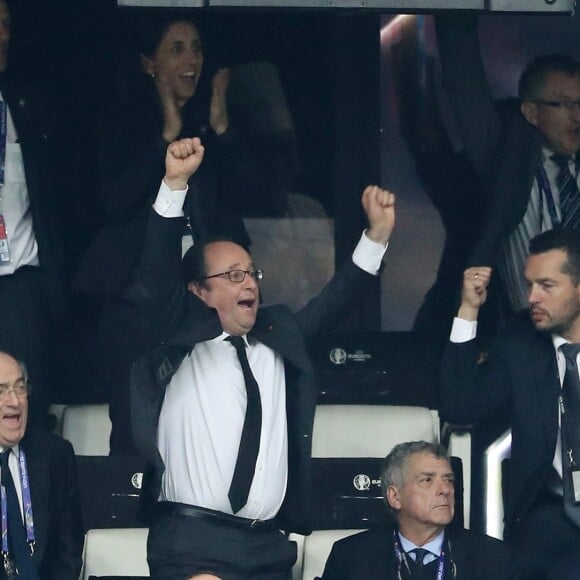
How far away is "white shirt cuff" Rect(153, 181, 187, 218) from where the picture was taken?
267 inches

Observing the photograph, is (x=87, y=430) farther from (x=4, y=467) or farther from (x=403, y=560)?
(x=403, y=560)

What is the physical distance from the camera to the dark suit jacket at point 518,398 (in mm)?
7059

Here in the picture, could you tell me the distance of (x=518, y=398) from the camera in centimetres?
714

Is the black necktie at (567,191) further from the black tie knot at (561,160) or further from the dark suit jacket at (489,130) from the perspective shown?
the dark suit jacket at (489,130)

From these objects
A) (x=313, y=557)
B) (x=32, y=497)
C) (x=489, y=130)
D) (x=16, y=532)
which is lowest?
(x=313, y=557)

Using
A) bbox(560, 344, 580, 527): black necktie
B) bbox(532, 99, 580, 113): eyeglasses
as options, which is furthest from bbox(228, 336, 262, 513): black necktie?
bbox(532, 99, 580, 113): eyeglasses

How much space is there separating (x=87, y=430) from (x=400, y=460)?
4.55 ft

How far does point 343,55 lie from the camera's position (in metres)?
8.66

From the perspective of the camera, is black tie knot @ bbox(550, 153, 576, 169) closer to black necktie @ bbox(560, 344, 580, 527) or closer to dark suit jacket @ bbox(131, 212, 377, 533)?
black necktie @ bbox(560, 344, 580, 527)

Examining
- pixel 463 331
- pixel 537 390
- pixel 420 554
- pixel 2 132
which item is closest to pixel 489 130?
pixel 463 331

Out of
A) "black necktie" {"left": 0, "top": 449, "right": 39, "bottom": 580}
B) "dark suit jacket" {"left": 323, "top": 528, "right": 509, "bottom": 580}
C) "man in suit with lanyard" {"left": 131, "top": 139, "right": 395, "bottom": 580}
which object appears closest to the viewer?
"black necktie" {"left": 0, "top": 449, "right": 39, "bottom": 580}

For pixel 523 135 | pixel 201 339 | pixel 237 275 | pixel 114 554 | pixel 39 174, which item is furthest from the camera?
pixel 523 135

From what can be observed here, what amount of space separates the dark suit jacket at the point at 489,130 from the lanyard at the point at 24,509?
6.66ft

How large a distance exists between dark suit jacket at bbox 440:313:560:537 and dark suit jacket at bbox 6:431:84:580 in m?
1.37
